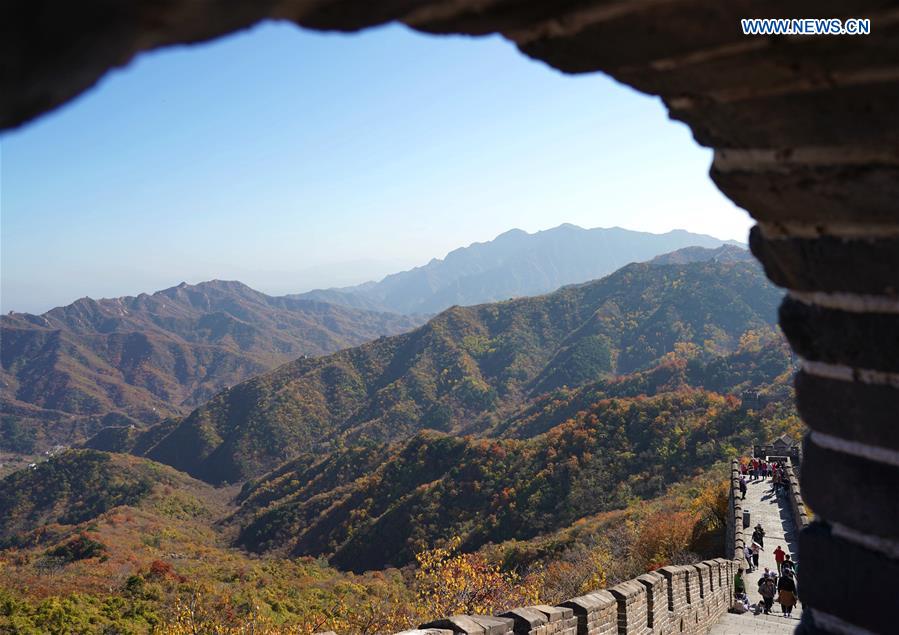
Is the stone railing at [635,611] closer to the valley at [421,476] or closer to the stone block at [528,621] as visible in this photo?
the stone block at [528,621]

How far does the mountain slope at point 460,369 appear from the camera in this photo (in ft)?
230

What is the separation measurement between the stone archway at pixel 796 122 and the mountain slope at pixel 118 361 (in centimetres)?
10369

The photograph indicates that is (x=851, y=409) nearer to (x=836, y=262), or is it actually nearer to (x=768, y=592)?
(x=836, y=262)

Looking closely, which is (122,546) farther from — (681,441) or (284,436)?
(284,436)

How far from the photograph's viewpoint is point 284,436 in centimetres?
7012

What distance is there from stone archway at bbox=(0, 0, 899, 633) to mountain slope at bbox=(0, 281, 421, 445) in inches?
4082

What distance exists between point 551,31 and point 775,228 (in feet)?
2.67

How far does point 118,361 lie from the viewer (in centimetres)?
12625

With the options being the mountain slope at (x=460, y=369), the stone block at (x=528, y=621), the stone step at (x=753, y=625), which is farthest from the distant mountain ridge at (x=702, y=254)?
the stone block at (x=528, y=621)

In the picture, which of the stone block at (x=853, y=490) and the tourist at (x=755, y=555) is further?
the tourist at (x=755, y=555)

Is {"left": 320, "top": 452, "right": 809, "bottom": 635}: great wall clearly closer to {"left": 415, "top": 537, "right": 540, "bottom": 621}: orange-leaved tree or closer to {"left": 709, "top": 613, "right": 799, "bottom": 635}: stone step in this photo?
{"left": 709, "top": 613, "right": 799, "bottom": 635}: stone step

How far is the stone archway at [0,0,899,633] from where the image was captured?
704 mm

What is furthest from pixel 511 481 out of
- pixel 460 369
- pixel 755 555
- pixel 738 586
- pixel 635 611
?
pixel 460 369

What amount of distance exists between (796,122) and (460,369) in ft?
265
